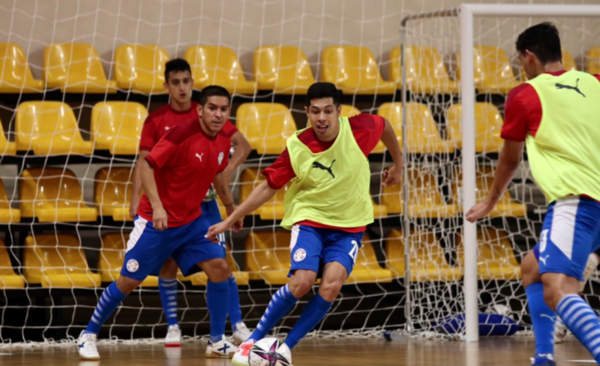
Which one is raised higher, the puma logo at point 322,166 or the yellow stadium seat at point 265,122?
the yellow stadium seat at point 265,122

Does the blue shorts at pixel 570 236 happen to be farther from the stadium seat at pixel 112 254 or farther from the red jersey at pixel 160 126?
the stadium seat at pixel 112 254

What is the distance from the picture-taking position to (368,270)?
780 centimetres

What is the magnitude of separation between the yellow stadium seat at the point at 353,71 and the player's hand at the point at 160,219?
3.41m

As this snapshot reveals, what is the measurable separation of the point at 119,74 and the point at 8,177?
1343mm

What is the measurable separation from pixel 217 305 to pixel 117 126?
2429mm

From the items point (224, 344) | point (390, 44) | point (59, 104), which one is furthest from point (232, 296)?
point (390, 44)

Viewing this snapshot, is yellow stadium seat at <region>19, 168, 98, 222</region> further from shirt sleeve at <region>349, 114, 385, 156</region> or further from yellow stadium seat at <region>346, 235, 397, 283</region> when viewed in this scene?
shirt sleeve at <region>349, 114, 385, 156</region>

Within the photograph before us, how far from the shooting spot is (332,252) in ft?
16.5

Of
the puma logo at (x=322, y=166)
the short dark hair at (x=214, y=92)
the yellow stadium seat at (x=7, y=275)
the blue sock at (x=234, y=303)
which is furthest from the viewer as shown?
the yellow stadium seat at (x=7, y=275)

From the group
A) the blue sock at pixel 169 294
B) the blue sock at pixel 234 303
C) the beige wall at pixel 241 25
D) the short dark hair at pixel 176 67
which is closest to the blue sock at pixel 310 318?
the blue sock at pixel 234 303

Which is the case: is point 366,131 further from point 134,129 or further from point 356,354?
point 134,129

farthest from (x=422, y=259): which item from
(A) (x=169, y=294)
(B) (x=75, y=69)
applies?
(B) (x=75, y=69)

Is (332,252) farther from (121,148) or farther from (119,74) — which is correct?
(119,74)

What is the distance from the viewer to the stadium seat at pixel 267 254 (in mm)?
7777
